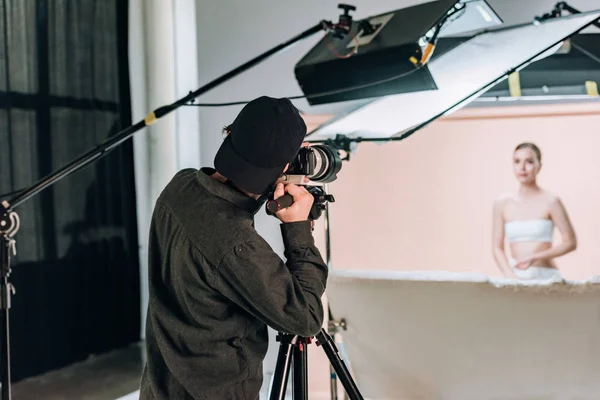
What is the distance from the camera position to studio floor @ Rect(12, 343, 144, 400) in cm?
224

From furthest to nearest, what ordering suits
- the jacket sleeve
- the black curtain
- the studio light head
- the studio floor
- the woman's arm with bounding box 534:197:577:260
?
the woman's arm with bounding box 534:197:577:260 < the black curtain < the studio floor < the studio light head < the jacket sleeve

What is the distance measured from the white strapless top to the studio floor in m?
1.79

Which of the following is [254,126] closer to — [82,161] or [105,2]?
[82,161]

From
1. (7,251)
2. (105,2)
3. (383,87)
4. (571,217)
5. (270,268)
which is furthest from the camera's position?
(105,2)

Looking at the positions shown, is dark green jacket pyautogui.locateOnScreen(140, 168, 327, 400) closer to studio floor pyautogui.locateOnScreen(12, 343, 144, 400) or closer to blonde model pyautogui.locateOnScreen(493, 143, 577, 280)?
studio floor pyautogui.locateOnScreen(12, 343, 144, 400)

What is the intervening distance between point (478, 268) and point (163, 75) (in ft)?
5.63

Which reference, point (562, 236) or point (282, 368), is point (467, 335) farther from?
point (562, 236)

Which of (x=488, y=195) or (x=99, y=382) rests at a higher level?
(x=488, y=195)

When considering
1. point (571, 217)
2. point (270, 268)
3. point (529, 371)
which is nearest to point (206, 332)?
point (270, 268)

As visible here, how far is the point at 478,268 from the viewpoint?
103 inches

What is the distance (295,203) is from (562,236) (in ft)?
6.51

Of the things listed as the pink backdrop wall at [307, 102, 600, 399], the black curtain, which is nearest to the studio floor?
the black curtain

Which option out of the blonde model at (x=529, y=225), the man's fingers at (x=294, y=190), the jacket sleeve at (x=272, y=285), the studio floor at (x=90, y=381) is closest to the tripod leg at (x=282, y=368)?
the jacket sleeve at (x=272, y=285)

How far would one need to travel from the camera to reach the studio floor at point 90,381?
2.24 metres
